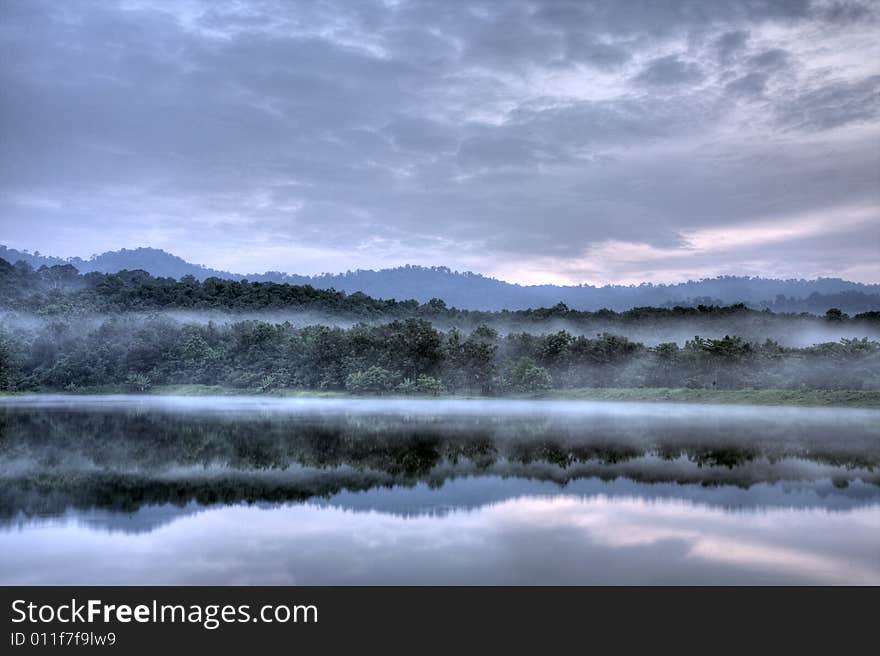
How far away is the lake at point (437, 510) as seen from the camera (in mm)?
10469

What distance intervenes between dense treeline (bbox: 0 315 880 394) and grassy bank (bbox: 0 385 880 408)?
1.45 m

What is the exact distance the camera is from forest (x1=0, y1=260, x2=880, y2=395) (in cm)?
6962

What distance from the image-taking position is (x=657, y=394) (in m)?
69.1

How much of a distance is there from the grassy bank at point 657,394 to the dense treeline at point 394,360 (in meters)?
1.45

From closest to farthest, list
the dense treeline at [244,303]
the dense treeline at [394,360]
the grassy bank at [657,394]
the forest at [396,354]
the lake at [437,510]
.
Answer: the lake at [437,510], the grassy bank at [657,394], the dense treeline at [394,360], the forest at [396,354], the dense treeline at [244,303]

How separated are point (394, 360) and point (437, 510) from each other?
220 feet

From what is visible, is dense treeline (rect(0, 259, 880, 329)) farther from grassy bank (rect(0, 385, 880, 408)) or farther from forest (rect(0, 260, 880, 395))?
grassy bank (rect(0, 385, 880, 408))

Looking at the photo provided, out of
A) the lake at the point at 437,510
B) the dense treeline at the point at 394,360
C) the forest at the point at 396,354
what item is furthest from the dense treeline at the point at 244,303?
the lake at the point at 437,510

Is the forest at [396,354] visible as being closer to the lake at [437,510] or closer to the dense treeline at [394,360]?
the dense treeline at [394,360]

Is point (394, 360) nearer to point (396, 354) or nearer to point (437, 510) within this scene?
point (396, 354)

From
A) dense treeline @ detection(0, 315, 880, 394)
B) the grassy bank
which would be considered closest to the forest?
dense treeline @ detection(0, 315, 880, 394)
